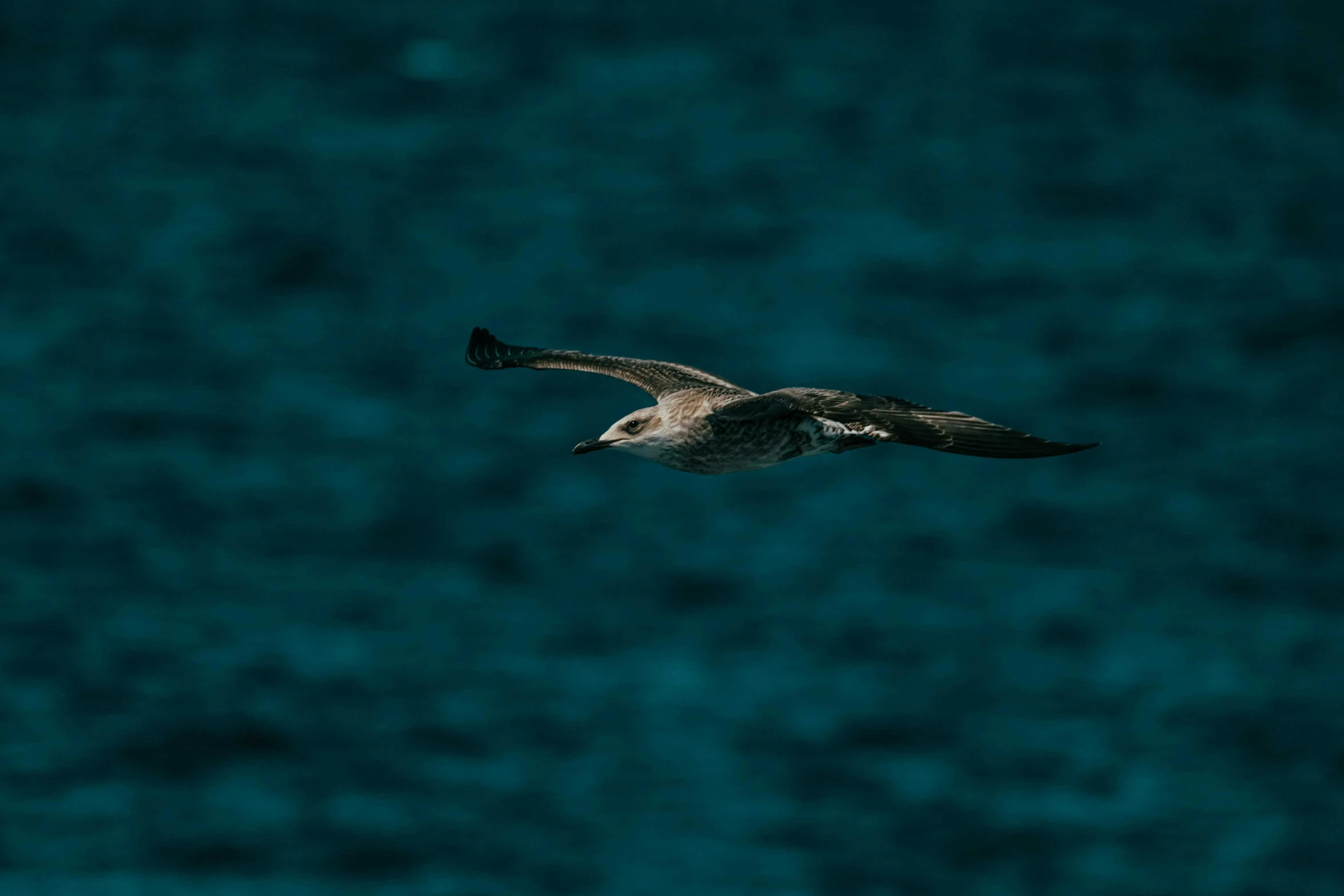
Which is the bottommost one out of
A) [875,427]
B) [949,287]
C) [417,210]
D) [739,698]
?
[875,427]

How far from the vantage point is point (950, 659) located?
195ft

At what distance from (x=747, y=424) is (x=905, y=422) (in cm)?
192

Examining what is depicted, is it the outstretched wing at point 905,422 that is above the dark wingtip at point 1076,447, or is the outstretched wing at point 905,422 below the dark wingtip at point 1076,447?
above

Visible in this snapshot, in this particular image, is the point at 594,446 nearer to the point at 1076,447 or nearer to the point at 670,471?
the point at 1076,447

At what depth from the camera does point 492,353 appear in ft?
65.8

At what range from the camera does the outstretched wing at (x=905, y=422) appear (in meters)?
15.0

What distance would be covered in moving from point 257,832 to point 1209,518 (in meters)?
31.0

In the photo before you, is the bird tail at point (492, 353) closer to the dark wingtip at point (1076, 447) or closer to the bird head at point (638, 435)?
the bird head at point (638, 435)

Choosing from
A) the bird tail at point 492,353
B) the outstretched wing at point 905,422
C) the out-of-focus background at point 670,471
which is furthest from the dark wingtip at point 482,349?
the out-of-focus background at point 670,471

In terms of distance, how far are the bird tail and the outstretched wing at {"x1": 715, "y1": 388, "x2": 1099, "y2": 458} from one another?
3.64 meters

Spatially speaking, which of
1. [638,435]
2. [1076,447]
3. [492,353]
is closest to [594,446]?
[638,435]

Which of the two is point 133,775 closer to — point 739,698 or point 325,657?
point 325,657

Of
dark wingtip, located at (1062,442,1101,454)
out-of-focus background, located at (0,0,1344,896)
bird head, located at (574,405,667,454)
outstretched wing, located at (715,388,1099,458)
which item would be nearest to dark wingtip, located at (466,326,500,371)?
bird head, located at (574,405,667,454)

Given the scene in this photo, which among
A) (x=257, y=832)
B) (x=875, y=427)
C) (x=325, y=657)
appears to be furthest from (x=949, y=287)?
(x=875, y=427)
